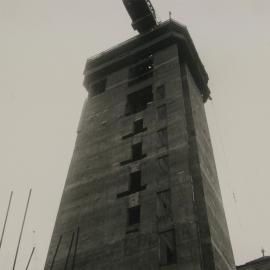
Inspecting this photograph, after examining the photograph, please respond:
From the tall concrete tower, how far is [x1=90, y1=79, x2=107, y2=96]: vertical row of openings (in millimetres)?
261

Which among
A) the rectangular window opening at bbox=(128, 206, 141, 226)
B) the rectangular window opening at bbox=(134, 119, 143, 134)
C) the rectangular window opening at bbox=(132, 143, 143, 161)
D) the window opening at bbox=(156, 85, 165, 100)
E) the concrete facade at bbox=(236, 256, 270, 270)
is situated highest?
the window opening at bbox=(156, 85, 165, 100)

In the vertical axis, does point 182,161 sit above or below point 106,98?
below

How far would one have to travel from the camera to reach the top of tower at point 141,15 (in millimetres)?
48969

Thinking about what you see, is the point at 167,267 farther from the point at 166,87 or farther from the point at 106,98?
the point at 106,98

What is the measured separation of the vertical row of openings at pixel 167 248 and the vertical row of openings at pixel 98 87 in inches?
920

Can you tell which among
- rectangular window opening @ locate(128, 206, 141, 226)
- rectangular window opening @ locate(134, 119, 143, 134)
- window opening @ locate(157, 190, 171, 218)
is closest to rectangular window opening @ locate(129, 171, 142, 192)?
rectangular window opening @ locate(128, 206, 141, 226)

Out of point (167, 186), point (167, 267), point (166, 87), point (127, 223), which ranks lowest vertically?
point (167, 267)

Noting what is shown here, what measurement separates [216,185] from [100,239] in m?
10.8

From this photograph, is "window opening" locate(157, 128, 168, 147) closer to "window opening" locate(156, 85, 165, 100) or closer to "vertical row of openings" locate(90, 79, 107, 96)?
"window opening" locate(156, 85, 165, 100)

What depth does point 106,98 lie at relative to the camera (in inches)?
1606

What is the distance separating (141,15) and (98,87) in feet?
37.1

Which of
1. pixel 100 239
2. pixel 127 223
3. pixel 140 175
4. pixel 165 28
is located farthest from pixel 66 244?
pixel 165 28

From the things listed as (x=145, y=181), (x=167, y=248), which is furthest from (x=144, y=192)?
(x=167, y=248)

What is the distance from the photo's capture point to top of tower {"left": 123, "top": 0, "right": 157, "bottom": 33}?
161ft
